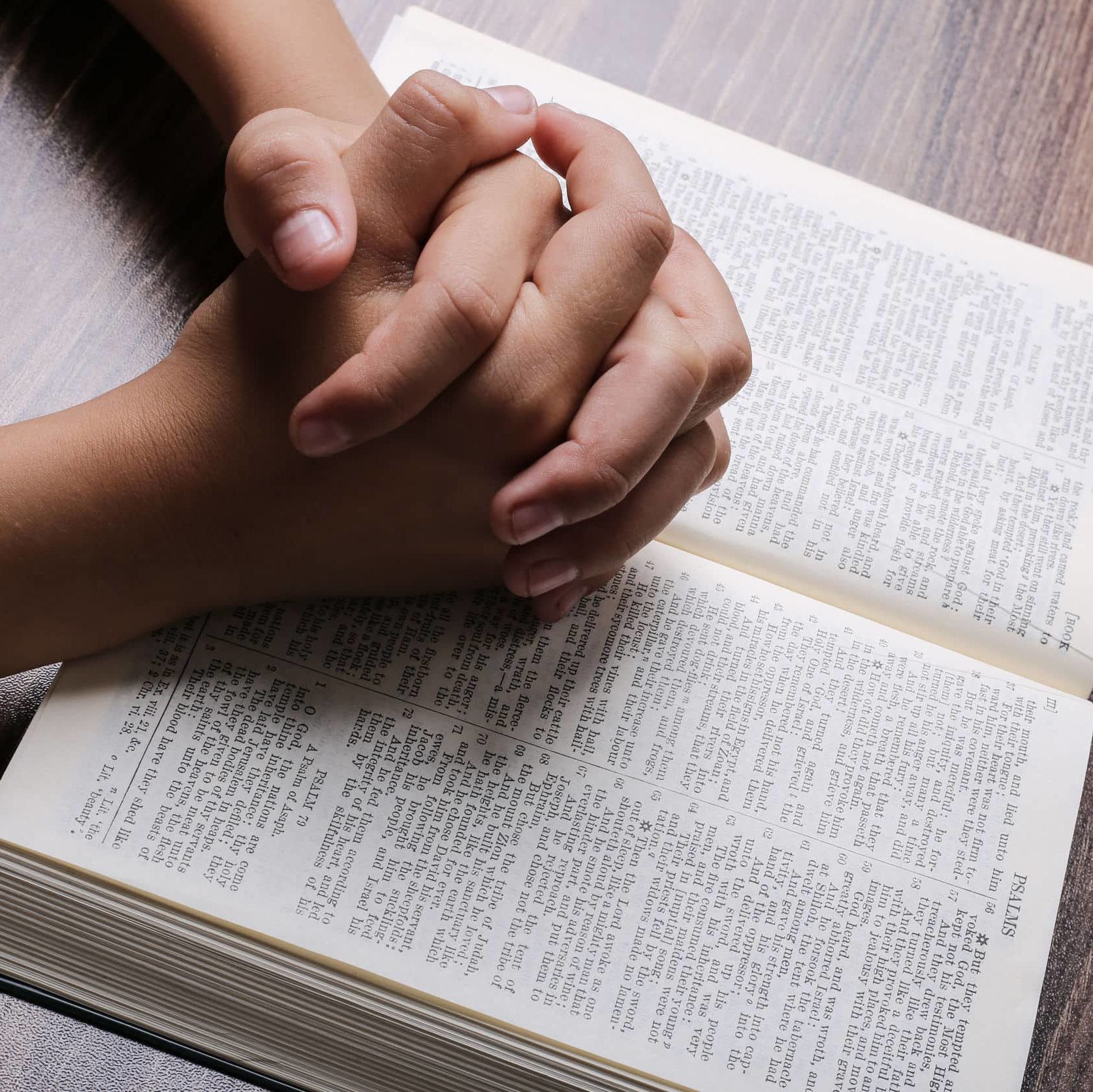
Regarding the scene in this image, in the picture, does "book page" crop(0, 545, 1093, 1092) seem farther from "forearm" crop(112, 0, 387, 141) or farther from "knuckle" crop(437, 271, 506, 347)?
Result: "forearm" crop(112, 0, 387, 141)

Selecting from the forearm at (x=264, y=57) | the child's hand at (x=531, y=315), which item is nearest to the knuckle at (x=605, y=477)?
the child's hand at (x=531, y=315)

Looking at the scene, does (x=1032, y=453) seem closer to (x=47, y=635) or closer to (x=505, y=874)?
(x=505, y=874)

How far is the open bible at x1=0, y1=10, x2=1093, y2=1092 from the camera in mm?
476

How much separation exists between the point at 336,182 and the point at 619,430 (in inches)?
6.0

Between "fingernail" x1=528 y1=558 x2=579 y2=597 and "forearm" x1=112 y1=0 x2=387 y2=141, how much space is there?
9.9 inches

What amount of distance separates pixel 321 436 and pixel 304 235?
80mm

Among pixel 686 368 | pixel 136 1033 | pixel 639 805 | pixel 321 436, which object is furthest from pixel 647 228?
pixel 136 1033

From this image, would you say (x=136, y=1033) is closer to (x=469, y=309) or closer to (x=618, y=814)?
(x=618, y=814)

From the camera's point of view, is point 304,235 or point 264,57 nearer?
point 304,235

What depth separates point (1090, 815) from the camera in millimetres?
560

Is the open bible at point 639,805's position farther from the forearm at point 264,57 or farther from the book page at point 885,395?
the forearm at point 264,57

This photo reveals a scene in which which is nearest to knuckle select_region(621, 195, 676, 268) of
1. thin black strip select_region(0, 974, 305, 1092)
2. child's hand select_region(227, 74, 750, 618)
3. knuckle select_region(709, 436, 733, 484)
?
child's hand select_region(227, 74, 750, 618)

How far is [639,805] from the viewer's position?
511 mm

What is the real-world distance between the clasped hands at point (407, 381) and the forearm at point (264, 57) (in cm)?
9
